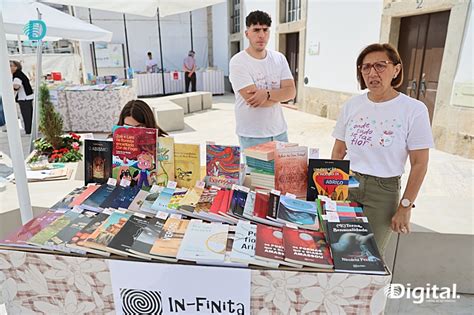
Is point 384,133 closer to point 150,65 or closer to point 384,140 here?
point 384,140

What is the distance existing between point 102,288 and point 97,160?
25.2 inches

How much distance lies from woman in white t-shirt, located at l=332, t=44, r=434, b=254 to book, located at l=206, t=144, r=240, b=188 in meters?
0.57

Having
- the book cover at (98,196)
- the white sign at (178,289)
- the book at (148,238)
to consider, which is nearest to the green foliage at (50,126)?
the book cover at (98,196)

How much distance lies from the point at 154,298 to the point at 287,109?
8.35 metres

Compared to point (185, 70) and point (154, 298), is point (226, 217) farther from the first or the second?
point (185, 70)

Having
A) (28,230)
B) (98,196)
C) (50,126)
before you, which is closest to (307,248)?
(98,196)

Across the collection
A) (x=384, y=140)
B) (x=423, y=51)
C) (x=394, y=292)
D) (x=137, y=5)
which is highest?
(x=137, y=5)

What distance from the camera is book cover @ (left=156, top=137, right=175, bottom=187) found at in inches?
59.2

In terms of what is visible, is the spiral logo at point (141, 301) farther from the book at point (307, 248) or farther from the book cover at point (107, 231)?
the book at point (307, 248)

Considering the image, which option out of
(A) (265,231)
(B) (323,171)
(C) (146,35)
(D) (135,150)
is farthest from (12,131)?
(C) (146,35)

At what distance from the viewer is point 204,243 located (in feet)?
3.71

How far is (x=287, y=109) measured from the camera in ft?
29.9

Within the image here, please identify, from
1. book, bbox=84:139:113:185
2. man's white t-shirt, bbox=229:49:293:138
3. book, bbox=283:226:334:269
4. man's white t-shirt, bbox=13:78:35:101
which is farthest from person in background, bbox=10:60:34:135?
book, bbox=283:226:334:269

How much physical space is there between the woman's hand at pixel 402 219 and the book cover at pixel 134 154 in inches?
46.2
